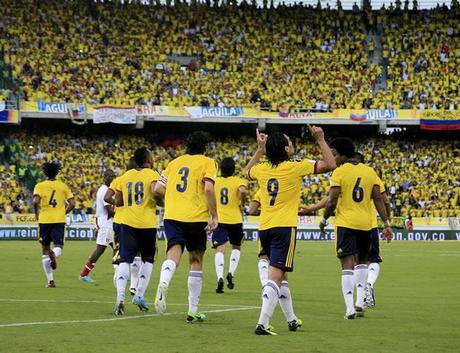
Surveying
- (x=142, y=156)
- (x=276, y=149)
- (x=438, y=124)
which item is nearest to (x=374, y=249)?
(x=142, y=156)

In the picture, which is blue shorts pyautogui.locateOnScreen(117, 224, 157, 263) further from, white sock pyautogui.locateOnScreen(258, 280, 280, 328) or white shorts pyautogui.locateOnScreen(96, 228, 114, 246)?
white shorts pyautogui.locateOnScreen(96, 228, 114, 246)

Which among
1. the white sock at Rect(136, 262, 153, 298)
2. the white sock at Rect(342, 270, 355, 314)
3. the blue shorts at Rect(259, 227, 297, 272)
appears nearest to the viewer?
the blue shorts at Rect(259, 227, 297, 272)

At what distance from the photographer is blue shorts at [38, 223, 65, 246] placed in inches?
868

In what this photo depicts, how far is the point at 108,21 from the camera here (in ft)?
205

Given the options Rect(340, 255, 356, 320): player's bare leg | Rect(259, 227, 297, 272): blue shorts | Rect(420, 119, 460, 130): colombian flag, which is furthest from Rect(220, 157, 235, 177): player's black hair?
Rect(420, 119, 460, 130): colombian flag

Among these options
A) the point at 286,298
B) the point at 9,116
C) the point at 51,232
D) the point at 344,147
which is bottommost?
the point at 286,298

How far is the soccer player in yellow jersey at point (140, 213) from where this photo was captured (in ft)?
50.4

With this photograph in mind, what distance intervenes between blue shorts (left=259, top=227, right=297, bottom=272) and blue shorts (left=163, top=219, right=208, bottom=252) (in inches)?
64.9

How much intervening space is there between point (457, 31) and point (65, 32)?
79.9 ft

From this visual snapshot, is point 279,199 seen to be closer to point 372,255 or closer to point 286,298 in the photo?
point 286,298

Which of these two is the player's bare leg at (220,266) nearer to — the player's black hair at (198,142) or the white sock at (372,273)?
the white sock at (372,273)

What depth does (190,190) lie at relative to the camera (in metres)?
13.9

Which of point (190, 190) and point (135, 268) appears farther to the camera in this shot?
point (135, 268)

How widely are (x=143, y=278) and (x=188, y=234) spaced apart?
1.82 meters
